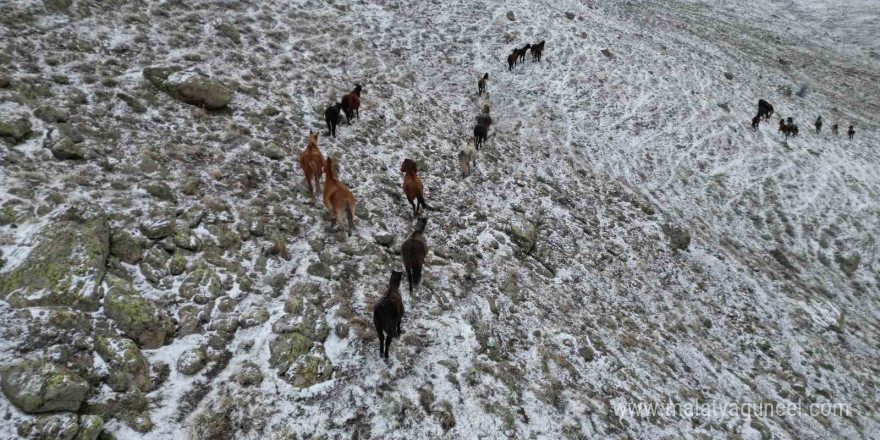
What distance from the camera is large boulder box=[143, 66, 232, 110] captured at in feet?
26.5

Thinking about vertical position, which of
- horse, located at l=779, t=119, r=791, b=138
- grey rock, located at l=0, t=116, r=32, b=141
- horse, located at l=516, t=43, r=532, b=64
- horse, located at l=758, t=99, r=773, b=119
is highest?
horse, located at l=516, t=43, r=532, b=64

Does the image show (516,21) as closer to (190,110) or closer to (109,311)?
(190,110)

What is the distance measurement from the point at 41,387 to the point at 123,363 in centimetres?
67

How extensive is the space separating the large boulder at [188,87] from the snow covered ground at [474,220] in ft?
1.26

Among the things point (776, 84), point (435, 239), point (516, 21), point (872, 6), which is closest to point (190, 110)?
point (435, 239)

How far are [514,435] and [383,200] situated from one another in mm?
5142

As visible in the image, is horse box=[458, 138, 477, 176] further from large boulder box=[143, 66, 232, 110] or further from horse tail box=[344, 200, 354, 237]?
large boulder box=[143, 66, 232, 110]

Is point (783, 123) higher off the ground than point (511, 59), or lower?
lower

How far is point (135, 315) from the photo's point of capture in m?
4.43

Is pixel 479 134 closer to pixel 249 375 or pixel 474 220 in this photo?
pixel 474 220

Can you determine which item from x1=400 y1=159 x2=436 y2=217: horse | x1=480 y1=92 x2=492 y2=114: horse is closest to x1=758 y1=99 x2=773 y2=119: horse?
x1=480 y1=92 x2=492 y2=114: horse

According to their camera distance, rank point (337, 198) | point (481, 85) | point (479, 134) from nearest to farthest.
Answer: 1. point (337, 198)
2. point (479, 134)
3. point (481, 85)

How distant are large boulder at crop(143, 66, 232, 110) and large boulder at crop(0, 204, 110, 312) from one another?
13.3ft

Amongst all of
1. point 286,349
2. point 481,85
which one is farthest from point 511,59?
point 286,349
